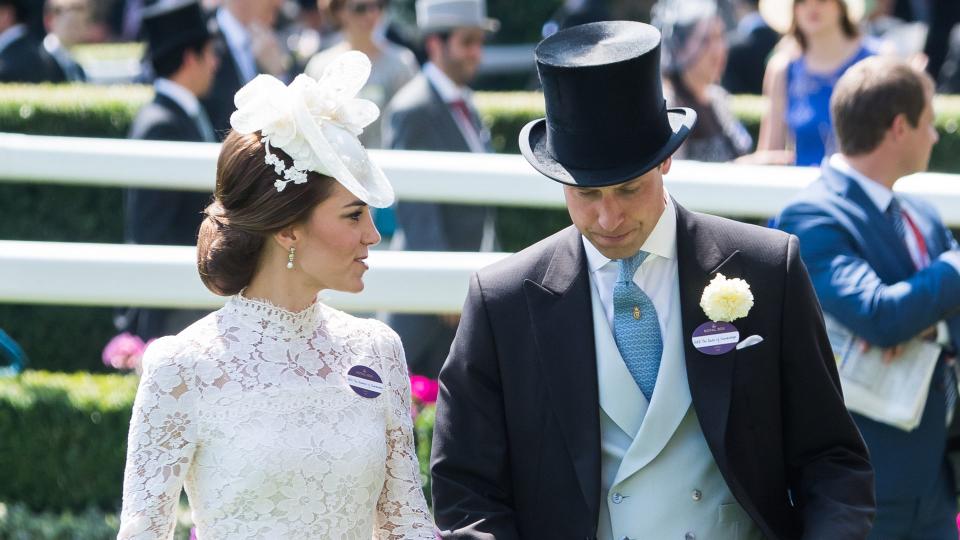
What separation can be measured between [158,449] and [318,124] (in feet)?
2.74

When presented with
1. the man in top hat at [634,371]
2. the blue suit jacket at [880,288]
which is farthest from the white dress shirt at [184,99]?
the man in top hat at [634,371]

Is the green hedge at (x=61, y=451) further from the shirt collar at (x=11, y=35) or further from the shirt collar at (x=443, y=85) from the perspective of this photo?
the shirt collar at (x=11, y=35)

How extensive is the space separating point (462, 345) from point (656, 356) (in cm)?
45

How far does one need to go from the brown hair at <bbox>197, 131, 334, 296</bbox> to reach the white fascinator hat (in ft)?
0.08

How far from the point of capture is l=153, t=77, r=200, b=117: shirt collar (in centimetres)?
732

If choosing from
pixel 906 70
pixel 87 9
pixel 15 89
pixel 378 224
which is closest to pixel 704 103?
pixel 378 224

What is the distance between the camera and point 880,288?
14.7 ft

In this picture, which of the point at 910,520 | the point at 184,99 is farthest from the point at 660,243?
the point at 184,99

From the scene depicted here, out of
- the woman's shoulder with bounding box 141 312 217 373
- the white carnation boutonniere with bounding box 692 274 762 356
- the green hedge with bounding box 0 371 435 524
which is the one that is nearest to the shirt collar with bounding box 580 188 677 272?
the white carnation boutonniere with bounding box 692 274 762 356

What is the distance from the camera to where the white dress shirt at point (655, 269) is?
11.7 feet

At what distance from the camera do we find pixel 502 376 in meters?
3.57

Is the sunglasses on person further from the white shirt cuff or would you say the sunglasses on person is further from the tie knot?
the tie knot

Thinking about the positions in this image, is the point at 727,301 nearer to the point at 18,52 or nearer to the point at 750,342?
the point at 750,342

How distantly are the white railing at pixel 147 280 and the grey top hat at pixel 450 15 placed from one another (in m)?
3.05
